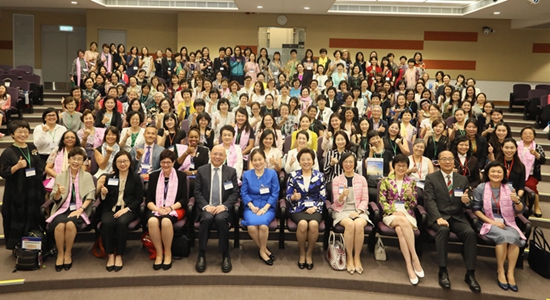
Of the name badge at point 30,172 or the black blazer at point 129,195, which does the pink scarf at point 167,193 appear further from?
the name badge at point 30,172

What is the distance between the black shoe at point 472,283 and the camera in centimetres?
361

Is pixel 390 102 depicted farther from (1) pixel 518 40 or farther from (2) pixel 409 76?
(1) pixel 518 40

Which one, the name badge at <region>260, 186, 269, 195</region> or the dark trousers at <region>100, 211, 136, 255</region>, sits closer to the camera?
the dark trousers at <region>100, 211, 136, 255</region>

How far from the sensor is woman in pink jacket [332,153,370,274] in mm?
3926

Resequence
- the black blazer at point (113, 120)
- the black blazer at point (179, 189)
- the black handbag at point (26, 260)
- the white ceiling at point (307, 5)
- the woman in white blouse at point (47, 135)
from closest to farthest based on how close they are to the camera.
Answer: the black handbag at point (26, 260) → the black blazer at point (179, 189) → the woman in white blouse at point (47, 135) → the black blazer at point (113, 120) → the white ceiling at point (307, 5)

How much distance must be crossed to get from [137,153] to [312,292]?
2424 millimetres

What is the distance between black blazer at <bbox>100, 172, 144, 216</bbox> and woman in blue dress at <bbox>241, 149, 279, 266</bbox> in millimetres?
1030

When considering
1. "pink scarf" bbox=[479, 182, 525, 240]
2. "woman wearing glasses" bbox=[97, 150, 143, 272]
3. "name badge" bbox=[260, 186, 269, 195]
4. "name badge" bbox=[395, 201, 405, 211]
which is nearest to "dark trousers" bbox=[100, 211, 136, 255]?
"woman wearing glasses" bbox=[97, 150, 143, 272]

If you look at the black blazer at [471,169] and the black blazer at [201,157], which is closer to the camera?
the black blazer at [471,169]

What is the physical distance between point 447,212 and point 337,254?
1.15 m

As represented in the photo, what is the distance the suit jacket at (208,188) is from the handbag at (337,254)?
3.49ft

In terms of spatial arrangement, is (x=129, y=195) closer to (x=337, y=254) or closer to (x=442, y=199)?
(x=337, y=254)

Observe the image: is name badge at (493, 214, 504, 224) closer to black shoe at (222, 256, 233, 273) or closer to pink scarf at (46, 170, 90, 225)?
black shoe at (222, 256, 233, 273)

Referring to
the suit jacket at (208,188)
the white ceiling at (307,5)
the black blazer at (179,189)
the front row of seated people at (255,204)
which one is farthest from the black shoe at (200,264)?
the white ceiling at (307,5)
